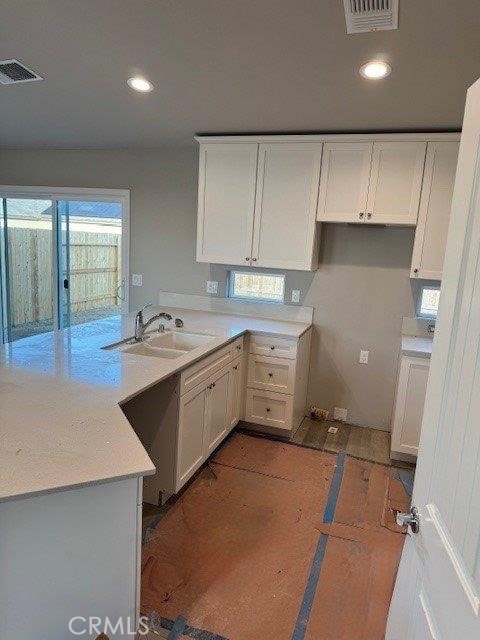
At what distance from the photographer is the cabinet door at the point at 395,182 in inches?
114

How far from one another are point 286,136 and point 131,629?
309 cm

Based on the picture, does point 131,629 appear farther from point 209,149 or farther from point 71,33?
point 209,149

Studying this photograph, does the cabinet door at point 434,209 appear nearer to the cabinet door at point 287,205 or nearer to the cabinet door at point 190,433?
the cabinet door at point 287,205

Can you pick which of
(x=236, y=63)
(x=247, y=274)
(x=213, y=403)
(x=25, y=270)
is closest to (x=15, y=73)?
(x=236, y=63)

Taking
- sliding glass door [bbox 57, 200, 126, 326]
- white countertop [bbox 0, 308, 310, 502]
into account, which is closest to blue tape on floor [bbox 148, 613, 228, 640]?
white countertop [bbox 0, 308, 310, 502]

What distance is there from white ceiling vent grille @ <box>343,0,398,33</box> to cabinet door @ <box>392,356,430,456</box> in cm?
202

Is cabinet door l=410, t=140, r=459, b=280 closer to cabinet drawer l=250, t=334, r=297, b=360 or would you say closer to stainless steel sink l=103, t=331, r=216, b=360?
cabinet drawer l=250, t=334, r=297, b=360

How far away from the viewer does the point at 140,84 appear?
2408 mm

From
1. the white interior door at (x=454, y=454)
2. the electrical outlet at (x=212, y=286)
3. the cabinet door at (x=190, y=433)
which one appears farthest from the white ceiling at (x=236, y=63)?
the cabinet door at (x=190, y=433)

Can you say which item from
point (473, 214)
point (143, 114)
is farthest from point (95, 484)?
point (143, 114)

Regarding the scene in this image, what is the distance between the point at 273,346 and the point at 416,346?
106 centimetres

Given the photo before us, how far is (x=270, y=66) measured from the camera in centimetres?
211

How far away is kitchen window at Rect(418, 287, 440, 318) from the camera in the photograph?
335cm

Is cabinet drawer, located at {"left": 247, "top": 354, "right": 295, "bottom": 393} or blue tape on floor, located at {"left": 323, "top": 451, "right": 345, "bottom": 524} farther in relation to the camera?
cabinet drawer, located at {"left": 247, "top": 354, "right": 295, "bottom": 393}
